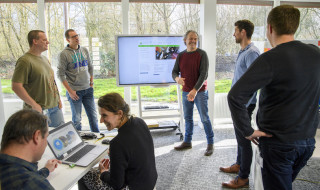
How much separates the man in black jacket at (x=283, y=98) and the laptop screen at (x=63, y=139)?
46.3 inches

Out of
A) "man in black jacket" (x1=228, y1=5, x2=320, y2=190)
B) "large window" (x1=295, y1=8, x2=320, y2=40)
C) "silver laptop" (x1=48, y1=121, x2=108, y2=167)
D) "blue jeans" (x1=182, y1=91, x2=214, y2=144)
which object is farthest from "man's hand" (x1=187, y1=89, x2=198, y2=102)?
"large window" (x1=295, y1=8, x2=320, y2=40)

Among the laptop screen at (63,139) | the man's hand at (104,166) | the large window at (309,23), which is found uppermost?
the large window at (309,23)

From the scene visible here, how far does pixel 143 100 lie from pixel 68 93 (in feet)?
3.86

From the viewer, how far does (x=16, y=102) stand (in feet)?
12.8

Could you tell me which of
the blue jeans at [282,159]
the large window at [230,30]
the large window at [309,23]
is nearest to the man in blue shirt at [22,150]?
the blue jeans at [282,159]

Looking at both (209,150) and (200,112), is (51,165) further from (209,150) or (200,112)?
(209,150)

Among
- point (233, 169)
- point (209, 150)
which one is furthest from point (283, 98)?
point (209, 150)

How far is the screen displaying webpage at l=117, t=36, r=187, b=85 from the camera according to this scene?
3467 millimetres

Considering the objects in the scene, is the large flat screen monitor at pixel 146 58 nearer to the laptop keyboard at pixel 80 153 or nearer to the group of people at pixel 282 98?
the laptop keyboard at pixel 80 153

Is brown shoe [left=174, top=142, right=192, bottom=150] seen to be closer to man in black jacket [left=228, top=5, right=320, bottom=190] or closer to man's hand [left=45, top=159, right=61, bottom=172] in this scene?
man in black jacket [left=228, top=5, right=320, bottom=190]

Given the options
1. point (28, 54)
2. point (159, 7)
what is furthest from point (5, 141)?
point (159, 7)

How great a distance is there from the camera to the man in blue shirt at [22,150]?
917 millimetres

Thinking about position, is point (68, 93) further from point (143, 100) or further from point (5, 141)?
point (5, 141)

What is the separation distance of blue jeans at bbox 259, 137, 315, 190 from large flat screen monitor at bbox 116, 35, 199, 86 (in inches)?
92.7
